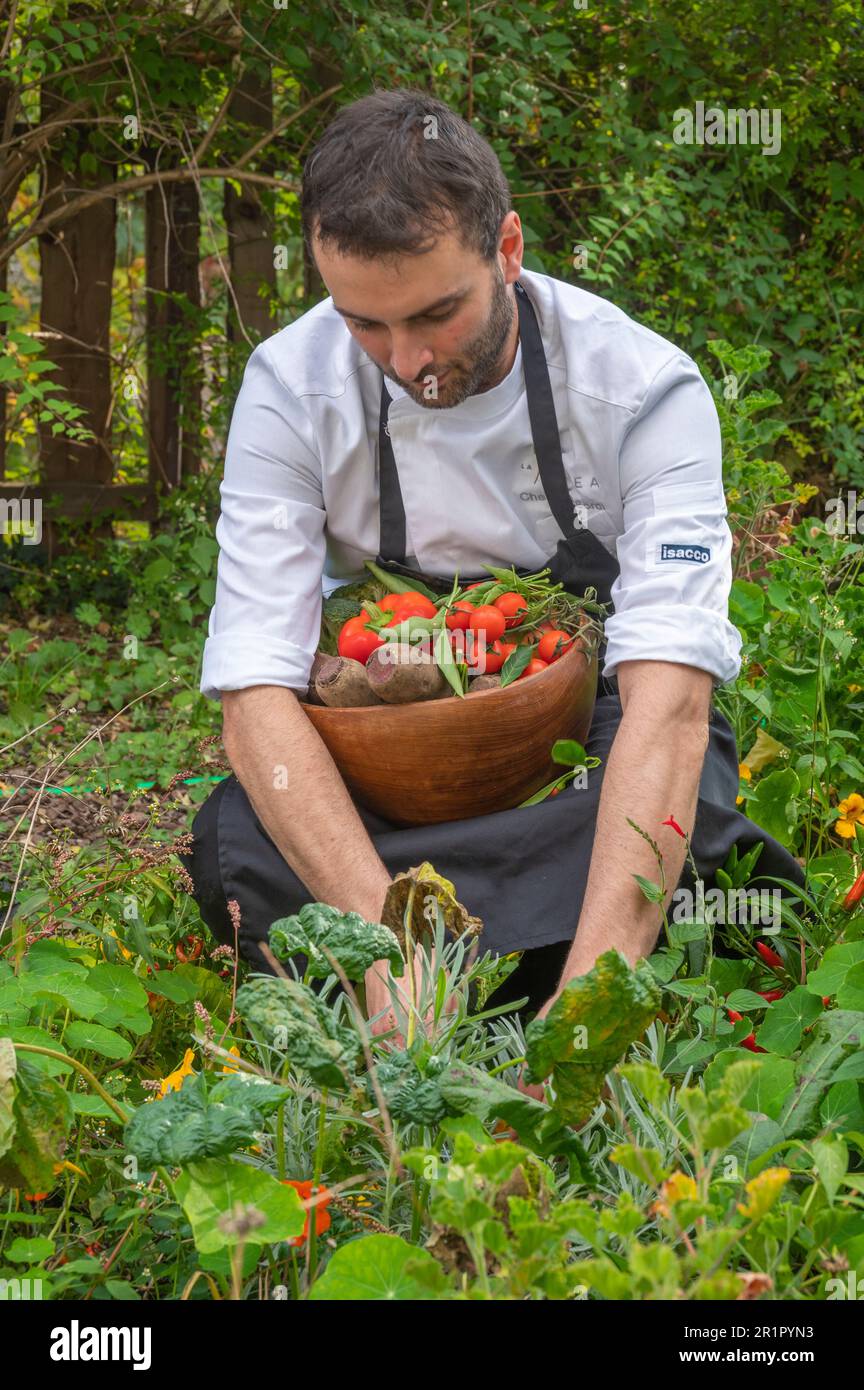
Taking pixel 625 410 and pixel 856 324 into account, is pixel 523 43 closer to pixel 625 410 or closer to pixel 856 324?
pixel 856 324

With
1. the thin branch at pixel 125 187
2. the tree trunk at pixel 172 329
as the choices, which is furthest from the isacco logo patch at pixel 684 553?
the tree trunk at pixel 172 329

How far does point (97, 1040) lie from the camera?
1.71m

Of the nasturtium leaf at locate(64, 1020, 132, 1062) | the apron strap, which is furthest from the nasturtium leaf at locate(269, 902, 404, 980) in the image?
the apron strap

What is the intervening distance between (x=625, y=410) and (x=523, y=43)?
2.73 meters

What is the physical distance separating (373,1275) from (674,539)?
1.22 meters

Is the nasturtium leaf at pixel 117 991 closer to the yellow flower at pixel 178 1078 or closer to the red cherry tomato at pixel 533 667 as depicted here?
the yellow flower at pixel 178 1078

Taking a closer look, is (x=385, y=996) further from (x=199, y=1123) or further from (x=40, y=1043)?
(x=199, y=1123)

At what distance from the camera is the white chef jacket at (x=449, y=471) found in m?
2.15

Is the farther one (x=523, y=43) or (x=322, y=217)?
(x=523, y=43)

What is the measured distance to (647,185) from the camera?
14.6ft

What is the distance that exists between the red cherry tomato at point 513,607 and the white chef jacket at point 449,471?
0.16m

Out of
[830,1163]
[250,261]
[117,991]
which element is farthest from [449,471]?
[250,261]

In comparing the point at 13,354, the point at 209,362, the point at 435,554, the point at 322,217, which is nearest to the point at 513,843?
the point at 435,554
